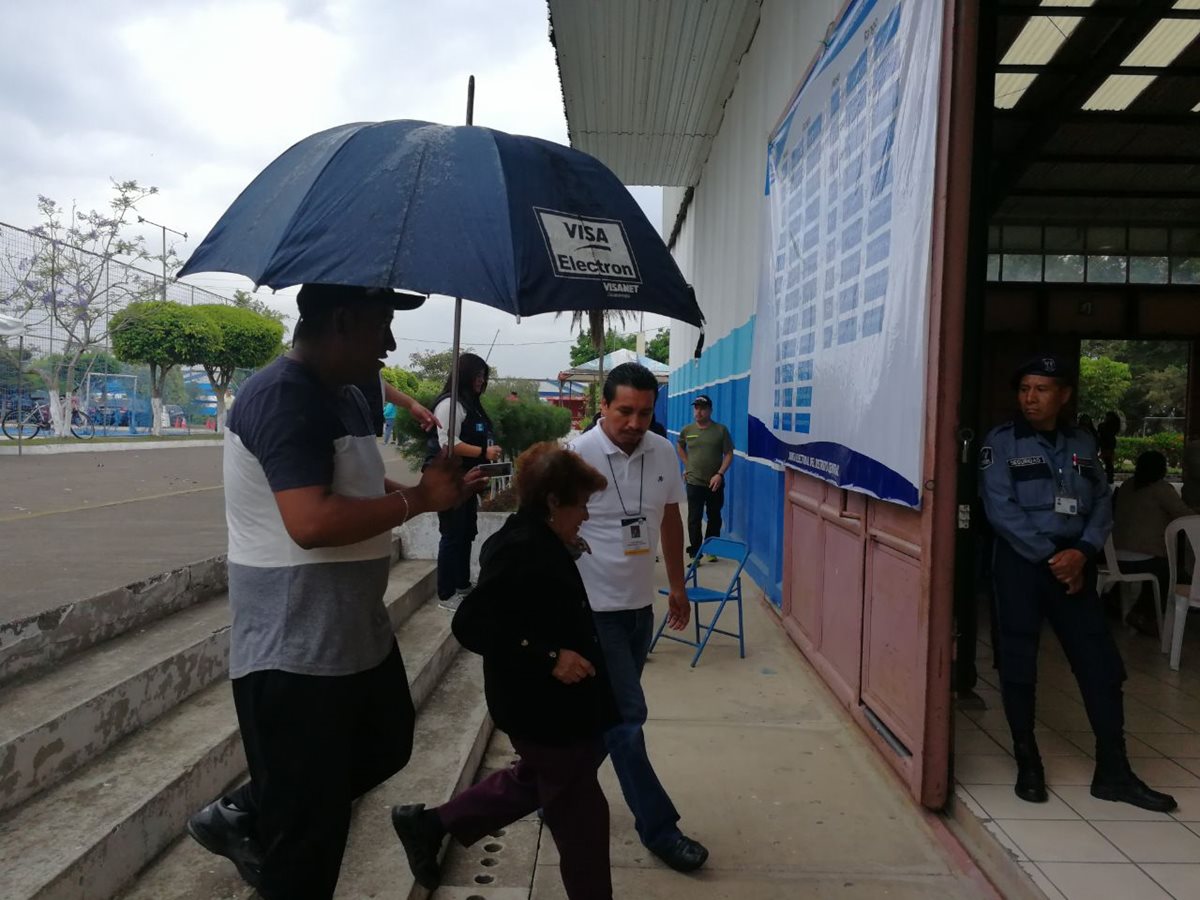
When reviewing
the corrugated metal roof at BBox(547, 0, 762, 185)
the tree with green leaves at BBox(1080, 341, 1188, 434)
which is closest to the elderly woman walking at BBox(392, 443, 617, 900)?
the corrugated metal roof at BBox(547, 0, 762, 185)

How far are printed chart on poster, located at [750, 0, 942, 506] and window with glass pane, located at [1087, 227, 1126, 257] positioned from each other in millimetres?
6963

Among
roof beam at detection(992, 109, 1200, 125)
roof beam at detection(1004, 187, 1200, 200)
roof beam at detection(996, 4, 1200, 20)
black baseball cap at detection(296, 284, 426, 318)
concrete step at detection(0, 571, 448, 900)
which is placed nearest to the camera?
black baseball cap at detection(296, 284, 426, 318)

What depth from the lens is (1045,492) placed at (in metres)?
3.33

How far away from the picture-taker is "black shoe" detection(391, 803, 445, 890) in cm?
271

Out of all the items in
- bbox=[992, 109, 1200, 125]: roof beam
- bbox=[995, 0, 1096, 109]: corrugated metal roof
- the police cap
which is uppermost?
bbox=[995, 0, 1096, 109]: corrugated metal roof

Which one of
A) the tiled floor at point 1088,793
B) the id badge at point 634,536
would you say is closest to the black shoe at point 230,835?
the id badge at point 634,536

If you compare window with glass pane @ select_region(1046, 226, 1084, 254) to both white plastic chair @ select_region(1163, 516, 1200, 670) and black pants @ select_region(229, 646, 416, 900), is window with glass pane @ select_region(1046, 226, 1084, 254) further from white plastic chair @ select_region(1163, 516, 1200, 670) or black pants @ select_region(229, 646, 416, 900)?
black pants @ select_region(229, 646, 416, 900)

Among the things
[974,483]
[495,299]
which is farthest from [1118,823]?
[495,299]

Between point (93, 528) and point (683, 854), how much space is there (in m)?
5.14

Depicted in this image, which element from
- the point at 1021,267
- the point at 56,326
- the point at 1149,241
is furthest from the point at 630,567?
the point at 56,326

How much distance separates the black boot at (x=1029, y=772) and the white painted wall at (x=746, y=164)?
399cm

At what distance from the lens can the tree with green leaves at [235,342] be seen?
2803 cm

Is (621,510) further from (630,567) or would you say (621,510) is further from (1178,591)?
(1178,591)

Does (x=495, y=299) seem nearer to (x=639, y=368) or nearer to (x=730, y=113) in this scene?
(x=639, y=368)
